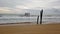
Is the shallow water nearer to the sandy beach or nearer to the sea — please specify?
the sea

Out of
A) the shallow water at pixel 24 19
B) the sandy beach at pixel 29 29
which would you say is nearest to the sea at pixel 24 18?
the shallow water at pixel 24 19

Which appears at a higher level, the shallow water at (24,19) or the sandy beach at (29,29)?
the shallow water at (24,19)

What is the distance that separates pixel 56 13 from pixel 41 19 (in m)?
0.17

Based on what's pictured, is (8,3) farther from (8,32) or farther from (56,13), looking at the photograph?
(56,13)

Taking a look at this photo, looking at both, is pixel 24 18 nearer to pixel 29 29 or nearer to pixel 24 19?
pixel 24 19

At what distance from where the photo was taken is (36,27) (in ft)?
2.72

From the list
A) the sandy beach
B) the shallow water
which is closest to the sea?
the shallow water

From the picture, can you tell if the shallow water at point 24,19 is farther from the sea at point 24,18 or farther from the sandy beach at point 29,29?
the sandy beach at point 29,29

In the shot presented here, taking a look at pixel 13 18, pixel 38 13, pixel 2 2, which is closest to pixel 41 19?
pixel 38 13

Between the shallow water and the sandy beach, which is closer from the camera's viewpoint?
the sandy beach

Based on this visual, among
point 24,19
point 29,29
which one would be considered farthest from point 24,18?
point 29,29

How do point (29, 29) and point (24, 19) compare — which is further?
point (24, 19)

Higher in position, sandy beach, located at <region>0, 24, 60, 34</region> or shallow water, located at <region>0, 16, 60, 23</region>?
shallow water, located at <region>0, 16, 60, 23</region>

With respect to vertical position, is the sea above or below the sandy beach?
above
